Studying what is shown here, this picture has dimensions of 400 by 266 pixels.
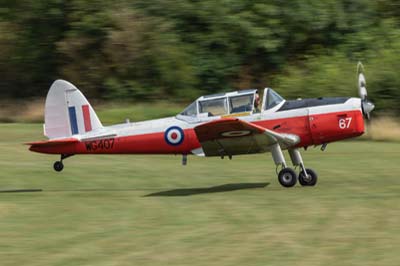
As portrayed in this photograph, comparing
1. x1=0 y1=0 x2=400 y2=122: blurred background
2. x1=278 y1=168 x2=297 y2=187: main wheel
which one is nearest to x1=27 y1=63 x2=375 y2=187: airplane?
x1=278 y1=168 x2=297 y2=187: main wheel

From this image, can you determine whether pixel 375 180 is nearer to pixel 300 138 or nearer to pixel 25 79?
pixel 300 138

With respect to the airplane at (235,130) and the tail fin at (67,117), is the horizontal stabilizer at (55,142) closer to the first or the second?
the airplane at (235,130)

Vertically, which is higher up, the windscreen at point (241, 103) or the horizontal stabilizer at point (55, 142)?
the windscreen at point (241, 103)

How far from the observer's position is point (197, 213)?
43.8 feet

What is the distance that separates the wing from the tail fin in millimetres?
2515

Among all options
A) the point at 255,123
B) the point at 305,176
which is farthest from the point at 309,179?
the point at 255,123

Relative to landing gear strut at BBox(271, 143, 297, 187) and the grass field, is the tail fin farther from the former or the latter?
landing gear strut at BBox(271, 143, 297, 187)

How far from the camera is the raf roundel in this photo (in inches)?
618

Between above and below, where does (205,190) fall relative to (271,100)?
below

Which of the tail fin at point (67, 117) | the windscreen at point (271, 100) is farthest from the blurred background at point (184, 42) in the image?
the windscreen at point (271, 100)

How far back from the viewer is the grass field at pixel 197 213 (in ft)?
34.6

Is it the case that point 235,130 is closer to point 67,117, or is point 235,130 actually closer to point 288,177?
point 288,177

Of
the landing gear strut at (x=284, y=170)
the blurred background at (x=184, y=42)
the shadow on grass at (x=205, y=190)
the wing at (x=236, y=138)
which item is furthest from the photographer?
the blurred background at (x=184, y=42)

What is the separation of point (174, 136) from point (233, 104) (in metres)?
Answer: 1.33
